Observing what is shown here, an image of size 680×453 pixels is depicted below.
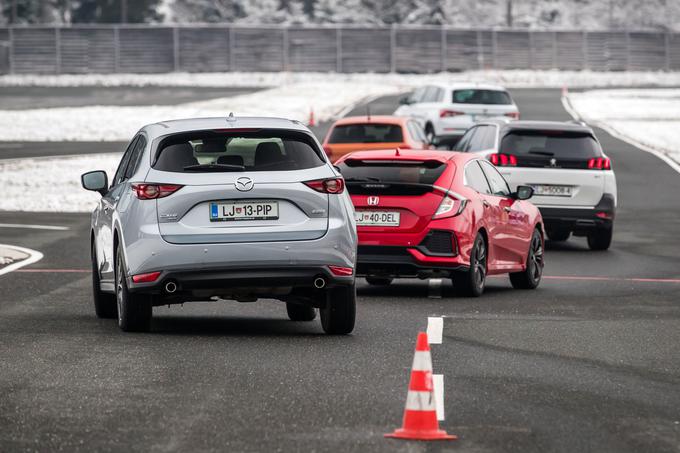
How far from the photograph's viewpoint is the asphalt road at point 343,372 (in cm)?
774

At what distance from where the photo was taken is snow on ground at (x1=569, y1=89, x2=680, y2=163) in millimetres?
44297

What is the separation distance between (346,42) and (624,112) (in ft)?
115

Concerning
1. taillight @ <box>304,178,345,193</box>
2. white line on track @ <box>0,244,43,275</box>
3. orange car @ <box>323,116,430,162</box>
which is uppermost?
taillight @ <box>304,178,345,193</box>

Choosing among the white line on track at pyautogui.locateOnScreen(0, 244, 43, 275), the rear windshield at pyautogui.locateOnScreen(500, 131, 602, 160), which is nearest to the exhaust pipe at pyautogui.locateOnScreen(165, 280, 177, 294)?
the white line on track at pyautogui.locateOnScreen(0, 244, 43, 275)

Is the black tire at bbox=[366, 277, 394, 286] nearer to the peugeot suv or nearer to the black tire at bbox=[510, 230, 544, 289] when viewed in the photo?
the black tire at bbox=[510, 230, 544, 289]

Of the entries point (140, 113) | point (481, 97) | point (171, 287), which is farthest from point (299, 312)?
point (140, 113)

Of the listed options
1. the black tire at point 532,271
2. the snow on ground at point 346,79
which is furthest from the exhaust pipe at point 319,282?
the snow on ground at point 346,79

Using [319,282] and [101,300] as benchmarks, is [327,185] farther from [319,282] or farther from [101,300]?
[101,300]

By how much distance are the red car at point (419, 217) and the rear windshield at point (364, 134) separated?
10762 millimetres

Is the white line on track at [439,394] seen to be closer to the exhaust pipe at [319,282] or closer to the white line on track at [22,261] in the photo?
the exhaust pipe at [319,282]

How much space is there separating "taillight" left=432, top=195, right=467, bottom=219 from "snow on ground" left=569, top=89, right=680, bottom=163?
77.5 ft

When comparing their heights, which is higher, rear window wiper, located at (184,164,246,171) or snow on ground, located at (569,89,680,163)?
rear window wiper, located at (184,164,246,171)

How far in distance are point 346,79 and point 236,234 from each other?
7765cm

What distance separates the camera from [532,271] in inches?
666
